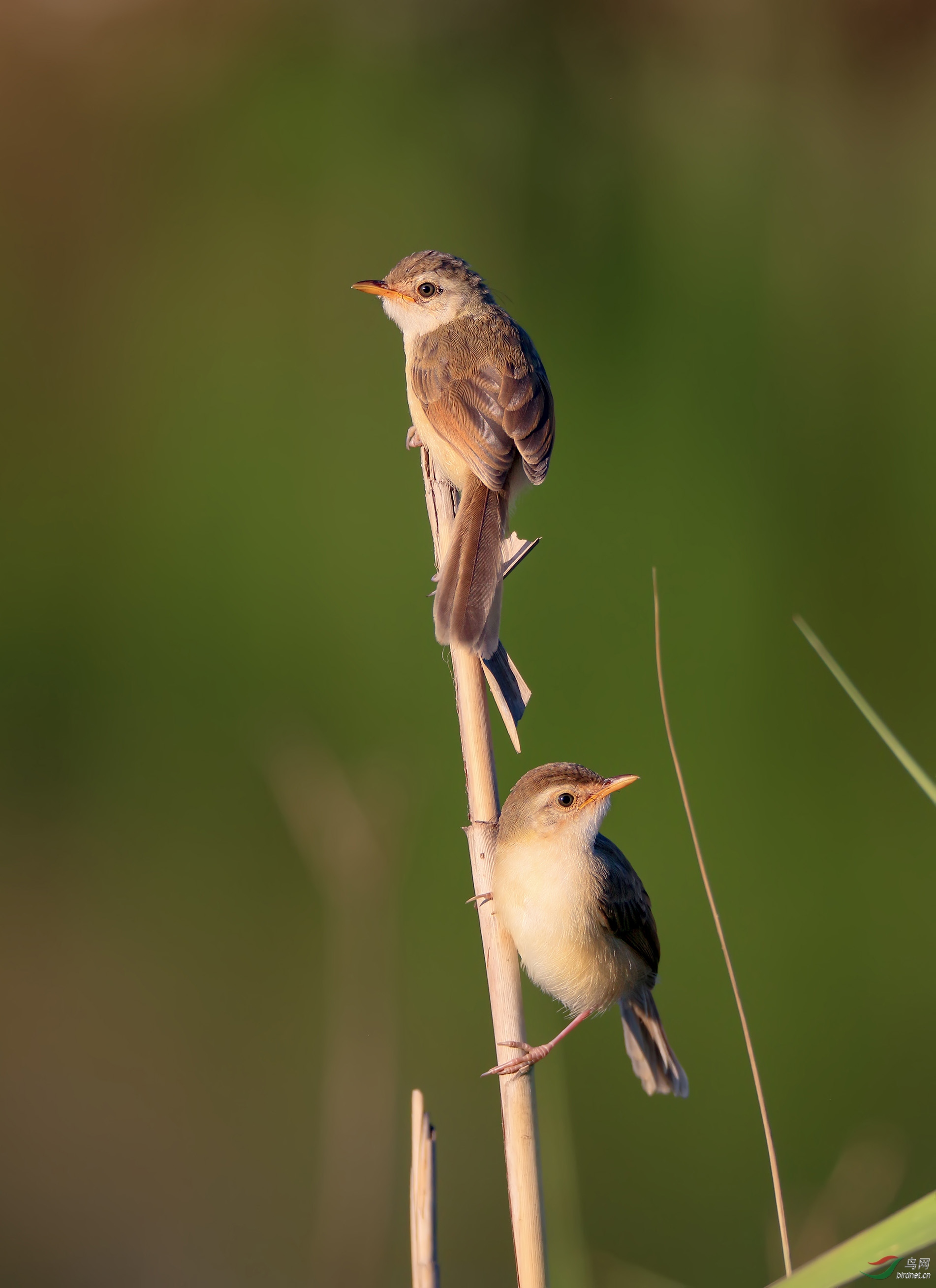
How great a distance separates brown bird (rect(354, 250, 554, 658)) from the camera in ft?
7.43

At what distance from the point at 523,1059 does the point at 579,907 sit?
0.61 m

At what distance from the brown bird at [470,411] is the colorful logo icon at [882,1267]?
112 cm

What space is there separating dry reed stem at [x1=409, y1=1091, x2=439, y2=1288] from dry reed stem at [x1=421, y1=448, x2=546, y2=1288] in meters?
0.19

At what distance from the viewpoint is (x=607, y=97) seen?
558 cm

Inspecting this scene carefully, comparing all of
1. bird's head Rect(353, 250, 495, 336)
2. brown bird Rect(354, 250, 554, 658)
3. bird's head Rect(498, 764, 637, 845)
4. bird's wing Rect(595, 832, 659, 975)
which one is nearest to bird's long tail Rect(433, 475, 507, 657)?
brown bird Rect(354, 250, 554, 658)

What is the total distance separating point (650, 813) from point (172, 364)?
299cm

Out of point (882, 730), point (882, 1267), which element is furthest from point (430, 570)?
point (882, 1267)

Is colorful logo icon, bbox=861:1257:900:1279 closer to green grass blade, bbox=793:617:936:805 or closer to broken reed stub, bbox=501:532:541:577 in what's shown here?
green grass blade, bbox=793:617:936:805

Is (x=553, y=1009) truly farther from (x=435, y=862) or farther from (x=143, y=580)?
(x=143, y=580)

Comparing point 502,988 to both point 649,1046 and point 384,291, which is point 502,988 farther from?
point 384,291

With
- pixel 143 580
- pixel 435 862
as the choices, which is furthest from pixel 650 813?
pixel 143 580

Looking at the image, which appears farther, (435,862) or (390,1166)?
(435,862)

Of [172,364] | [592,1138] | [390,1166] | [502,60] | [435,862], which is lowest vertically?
[390,1166]

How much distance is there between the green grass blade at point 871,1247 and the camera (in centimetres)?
122
